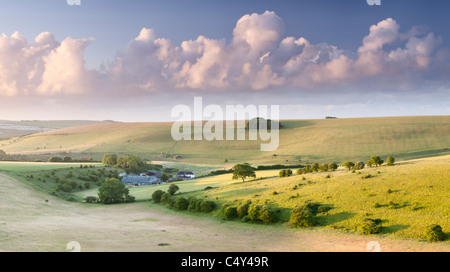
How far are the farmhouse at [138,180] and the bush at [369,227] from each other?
93.9 m

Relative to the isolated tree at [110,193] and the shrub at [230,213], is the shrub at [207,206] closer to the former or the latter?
the shrub at [230,213]

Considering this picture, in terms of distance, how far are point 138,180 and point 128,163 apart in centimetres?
1978

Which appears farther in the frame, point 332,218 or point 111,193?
point 111,193

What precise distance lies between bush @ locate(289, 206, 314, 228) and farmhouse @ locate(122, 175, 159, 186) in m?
85.9

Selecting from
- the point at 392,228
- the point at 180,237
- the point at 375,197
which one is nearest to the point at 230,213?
the point at 180,237

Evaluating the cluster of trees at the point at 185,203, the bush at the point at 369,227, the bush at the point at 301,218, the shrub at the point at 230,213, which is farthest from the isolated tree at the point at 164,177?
the bush at the point at 369,227

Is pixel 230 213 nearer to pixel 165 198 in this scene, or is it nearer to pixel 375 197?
pixel 375 197

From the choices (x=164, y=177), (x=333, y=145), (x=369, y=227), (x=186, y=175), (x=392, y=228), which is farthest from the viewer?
(x=333, y=145)

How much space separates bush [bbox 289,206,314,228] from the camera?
44.1 m

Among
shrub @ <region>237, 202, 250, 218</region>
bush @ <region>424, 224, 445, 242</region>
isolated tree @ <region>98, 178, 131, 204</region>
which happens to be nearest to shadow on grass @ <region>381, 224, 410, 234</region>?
bush @ <region>424, 224, 445, 242</region>

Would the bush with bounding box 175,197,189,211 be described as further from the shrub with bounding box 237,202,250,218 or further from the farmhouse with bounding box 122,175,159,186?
the farmhouse with bounding box 122,175,159,186

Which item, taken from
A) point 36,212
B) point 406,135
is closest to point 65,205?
point 36,212

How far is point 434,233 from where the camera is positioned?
114 ft
